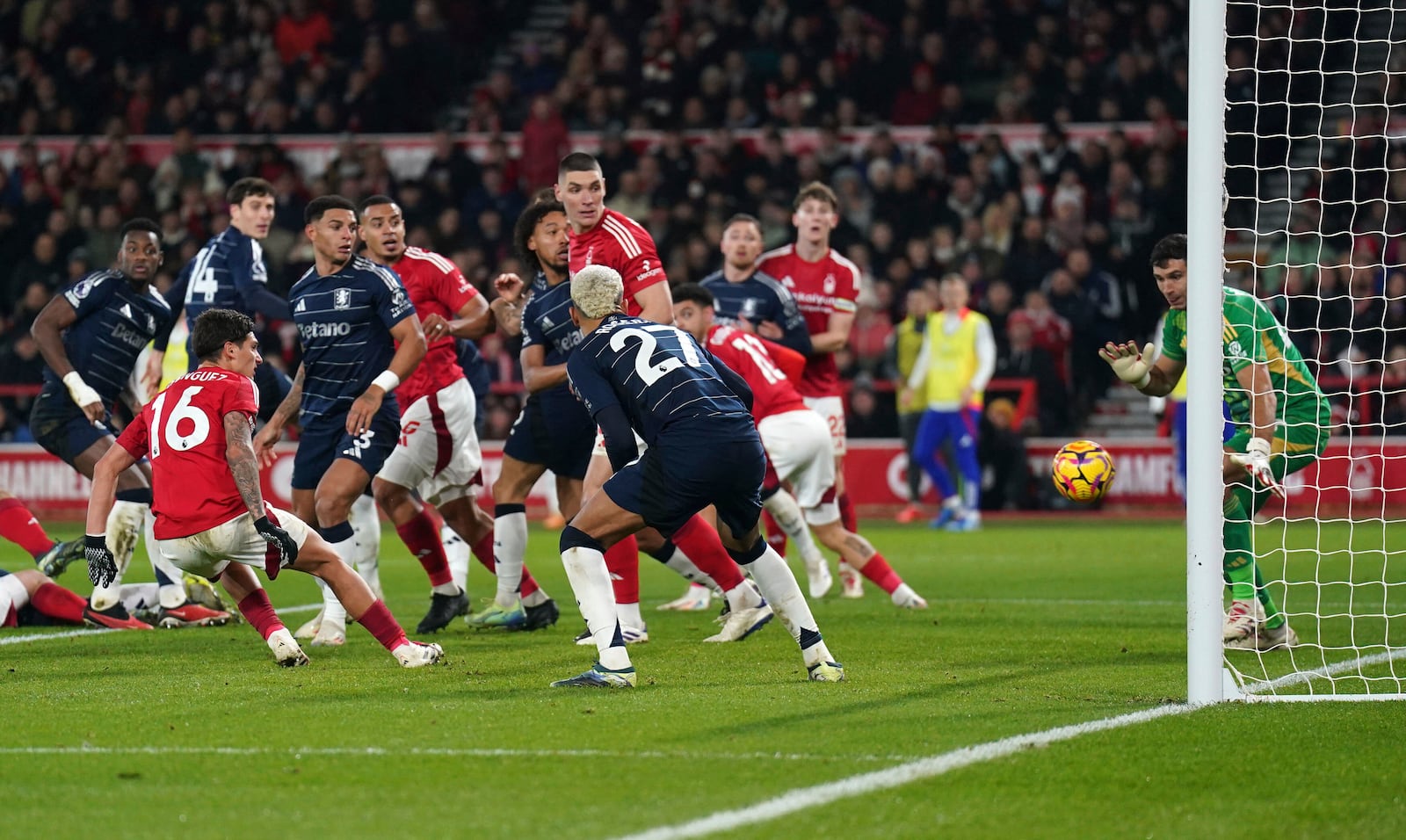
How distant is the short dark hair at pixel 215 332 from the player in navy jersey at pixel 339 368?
105 centimetres

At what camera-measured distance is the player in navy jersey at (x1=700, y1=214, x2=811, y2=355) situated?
1109cm

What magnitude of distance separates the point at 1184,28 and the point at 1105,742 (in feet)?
63.2

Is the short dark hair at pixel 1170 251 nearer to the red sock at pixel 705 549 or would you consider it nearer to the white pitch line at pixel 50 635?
the red sock at pixel 705 549

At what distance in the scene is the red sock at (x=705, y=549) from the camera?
8.32 m

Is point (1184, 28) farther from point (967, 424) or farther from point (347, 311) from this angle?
point (347, 311)

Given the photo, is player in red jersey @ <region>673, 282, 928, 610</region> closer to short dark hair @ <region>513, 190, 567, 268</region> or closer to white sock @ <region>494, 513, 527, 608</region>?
short dark hair @ <region>513, 190, 567, 268</region>

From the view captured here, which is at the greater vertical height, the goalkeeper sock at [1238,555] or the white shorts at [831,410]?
the white shorts at [831,410]

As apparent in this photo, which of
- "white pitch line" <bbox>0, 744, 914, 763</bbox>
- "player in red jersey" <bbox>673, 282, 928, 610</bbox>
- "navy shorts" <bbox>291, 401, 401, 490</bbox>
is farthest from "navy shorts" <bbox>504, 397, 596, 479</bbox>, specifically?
"white pitch line" <bbox>0, 744, 914, 763</bbox>

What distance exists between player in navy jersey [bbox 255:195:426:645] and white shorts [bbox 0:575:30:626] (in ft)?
5.70

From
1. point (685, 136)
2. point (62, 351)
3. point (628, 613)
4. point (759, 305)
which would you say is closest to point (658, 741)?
point (628, 613)

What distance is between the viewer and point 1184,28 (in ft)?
75.9

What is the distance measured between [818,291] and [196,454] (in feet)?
17.2

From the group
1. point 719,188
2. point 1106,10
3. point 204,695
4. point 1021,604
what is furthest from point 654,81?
point 204,695

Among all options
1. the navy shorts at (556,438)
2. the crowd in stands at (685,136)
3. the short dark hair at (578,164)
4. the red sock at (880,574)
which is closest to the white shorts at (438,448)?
the navy shorts at (556,438)
